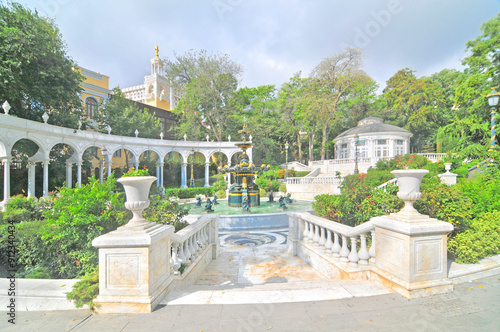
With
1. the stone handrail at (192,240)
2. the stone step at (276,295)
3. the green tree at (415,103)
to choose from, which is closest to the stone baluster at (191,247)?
the stone handrail at (192,240)

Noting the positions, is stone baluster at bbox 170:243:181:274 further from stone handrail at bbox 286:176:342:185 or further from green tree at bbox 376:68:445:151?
green tree at bbox 376:68:445:151

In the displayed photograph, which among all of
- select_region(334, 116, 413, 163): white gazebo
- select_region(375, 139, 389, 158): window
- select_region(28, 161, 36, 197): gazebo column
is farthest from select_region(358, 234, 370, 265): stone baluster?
select_region(375, 139, 389, 158): window

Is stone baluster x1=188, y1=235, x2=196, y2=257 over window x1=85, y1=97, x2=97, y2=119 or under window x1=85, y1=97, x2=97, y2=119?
under

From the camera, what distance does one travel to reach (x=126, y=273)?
3.14 m

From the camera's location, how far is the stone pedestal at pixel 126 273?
3082 millimetres

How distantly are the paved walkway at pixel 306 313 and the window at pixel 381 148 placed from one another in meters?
30.4

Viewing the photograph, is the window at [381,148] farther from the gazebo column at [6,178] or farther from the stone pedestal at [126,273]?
the gazebo column at [6,178]

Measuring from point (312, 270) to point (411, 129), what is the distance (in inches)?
1500

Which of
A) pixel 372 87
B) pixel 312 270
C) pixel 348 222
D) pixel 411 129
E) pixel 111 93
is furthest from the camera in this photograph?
pixel 372 87

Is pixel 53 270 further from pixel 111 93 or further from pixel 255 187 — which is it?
pixel 111 93

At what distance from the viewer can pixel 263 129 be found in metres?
36.3

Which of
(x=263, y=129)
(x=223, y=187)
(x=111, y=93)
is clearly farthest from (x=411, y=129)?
(x=111, y=93)

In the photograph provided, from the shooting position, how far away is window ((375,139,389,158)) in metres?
30.8

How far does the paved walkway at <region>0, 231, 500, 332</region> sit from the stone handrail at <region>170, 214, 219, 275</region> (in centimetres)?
87
